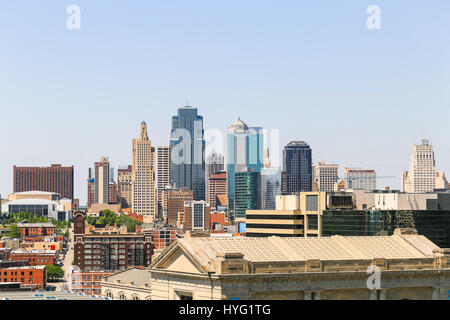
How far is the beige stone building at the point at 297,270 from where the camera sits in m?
59.6

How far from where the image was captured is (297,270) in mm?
62250

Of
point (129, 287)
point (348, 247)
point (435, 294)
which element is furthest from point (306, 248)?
point (129, 287)

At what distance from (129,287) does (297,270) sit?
39.1 metres

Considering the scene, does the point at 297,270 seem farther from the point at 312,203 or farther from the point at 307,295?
the point at 312,203

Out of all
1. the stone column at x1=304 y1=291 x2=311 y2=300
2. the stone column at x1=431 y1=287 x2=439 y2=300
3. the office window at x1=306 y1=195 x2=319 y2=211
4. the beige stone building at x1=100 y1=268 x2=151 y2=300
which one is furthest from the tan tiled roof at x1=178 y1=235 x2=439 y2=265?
the office window at x1=306 y1=195 x2=319 y2=211

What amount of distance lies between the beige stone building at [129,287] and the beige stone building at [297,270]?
18665 mm

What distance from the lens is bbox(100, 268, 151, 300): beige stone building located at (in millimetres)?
86669

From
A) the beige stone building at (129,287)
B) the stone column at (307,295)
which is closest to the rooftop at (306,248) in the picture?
the stone column at (307,295)

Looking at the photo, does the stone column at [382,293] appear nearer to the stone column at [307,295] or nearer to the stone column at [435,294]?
the stone column at [435,294]

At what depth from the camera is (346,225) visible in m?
136

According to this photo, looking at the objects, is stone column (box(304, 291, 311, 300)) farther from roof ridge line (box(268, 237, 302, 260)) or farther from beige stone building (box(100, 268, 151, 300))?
beige stone building (box(100, 268, 151, 300))

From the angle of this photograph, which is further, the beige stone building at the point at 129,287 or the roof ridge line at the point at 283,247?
the beige stone building at the point at 129,287
